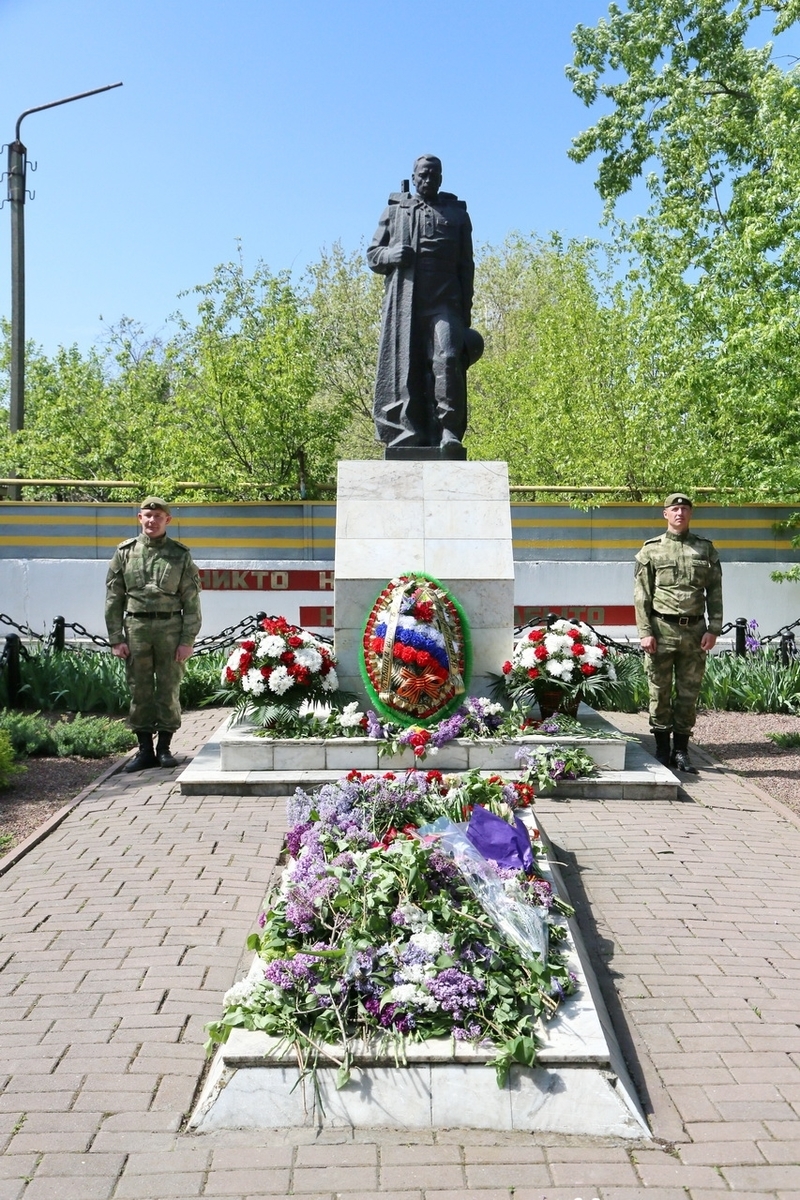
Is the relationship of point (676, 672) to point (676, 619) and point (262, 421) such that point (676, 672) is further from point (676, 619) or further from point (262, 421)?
point (262, 421)

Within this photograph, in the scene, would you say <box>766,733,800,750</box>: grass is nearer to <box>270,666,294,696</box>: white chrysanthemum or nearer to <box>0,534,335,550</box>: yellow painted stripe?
<box>270,666,294,696</box>: white chrysanthemum

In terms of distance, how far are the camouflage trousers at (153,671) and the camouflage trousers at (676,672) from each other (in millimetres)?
3386

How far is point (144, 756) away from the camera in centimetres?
785

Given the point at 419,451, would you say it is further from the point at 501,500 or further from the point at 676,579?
the point at 676,579

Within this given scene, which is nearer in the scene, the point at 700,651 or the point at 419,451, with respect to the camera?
the point at 700,651

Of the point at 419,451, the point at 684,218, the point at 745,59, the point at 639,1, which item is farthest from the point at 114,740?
the point at 639,1

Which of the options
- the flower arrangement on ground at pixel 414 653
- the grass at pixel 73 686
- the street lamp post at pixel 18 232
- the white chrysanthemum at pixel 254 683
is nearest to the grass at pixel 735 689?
the flower arrangement on ground at pixel 414 653

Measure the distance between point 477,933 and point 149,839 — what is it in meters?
2.76

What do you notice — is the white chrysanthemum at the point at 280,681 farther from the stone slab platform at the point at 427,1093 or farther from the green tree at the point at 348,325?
the green tree at the point at 348,325

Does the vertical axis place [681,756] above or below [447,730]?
below

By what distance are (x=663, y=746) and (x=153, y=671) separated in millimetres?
3734

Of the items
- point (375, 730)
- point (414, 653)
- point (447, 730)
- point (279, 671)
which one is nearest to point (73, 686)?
point (279, 671)

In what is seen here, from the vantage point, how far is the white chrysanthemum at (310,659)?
7.50 metres

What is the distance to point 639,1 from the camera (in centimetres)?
1975
